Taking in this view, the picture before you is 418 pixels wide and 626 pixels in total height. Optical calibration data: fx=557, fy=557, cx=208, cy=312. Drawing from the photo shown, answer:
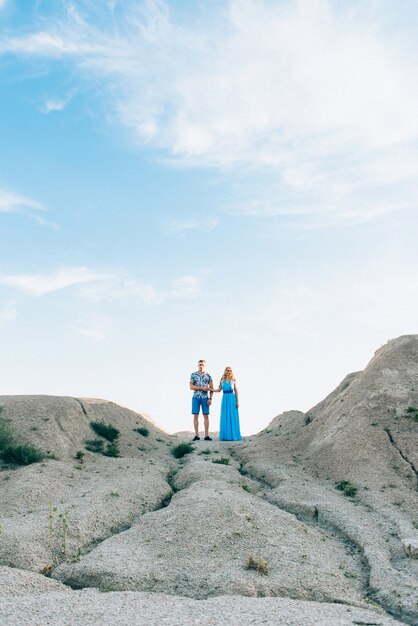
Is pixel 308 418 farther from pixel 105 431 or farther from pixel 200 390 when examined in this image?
pixel 105 431

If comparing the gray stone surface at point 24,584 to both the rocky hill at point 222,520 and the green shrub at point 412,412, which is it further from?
the green shrub at point 412,412

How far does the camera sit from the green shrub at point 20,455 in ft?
55.5

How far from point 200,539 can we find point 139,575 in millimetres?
1630

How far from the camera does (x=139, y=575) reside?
943 centimetres

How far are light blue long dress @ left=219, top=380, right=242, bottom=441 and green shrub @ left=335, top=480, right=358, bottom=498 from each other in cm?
860

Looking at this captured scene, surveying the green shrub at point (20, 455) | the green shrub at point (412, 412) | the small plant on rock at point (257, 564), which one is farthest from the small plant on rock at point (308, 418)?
the small plant on rock at point (257, 564)

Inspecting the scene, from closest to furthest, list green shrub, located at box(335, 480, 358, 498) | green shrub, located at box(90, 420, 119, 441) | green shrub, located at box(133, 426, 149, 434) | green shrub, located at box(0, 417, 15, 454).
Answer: green shrub, located at box(335, 480, 358, 498), green shrub, located at box(0, 417, 15, 454), green shrub, located at box(90, 420, 119, 441), green shrub, located at box(133, 426, 149, 434)

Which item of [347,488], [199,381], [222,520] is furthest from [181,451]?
[222,520]

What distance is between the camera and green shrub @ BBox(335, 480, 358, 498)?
14.7 m

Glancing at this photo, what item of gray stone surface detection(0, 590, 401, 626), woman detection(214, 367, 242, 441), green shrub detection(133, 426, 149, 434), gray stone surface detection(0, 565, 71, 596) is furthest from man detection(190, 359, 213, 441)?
gray stone surface detection(0, 590, 401, 626)

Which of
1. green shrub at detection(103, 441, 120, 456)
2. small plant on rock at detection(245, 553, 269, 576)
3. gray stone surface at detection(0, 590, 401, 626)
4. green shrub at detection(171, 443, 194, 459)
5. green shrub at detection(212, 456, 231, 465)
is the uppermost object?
green shrub at detection(103, 441, 120, 456)

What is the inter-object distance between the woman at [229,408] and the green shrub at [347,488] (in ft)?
28.2

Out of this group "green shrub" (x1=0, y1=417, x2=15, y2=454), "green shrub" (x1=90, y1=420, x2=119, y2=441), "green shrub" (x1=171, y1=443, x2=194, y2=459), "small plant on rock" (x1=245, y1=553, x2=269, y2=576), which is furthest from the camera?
"green shrub" (x1=90, y1=420, x2=119, y2=441)

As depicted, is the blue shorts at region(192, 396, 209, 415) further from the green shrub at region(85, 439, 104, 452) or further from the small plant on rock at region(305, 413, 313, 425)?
the green shrub at region(85, 439, 104, 452)
